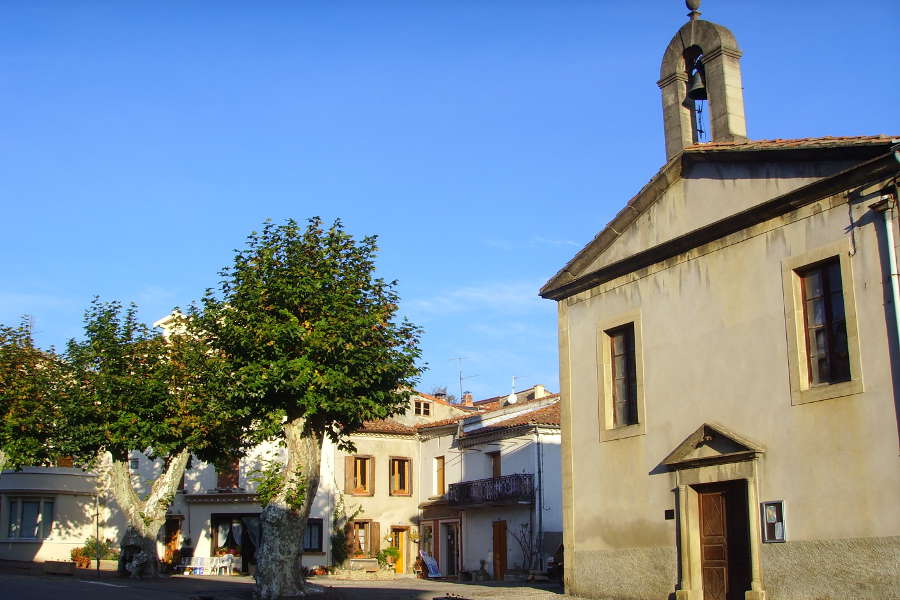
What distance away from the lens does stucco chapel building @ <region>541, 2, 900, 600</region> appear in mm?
13602

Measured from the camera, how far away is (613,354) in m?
19.0

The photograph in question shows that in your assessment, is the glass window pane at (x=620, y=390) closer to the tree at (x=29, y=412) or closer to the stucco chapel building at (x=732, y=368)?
the stucco chapel building at (x=732, y=368)

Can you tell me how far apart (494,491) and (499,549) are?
232 centimetres

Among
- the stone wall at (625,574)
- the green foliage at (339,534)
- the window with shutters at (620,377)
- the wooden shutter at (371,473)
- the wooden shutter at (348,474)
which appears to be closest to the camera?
the stone wall at (625,574)

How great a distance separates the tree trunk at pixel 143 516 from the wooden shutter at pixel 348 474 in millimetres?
12096

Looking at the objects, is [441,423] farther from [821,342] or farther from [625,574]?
[821,342]

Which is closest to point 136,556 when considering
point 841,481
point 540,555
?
point 540,555

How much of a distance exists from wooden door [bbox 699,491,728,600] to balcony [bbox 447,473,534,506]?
19.1m

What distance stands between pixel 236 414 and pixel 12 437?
1371cm

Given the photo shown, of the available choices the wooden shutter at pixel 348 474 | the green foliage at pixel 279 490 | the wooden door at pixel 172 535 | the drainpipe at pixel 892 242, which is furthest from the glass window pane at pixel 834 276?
the wooden door at pixel 172 535

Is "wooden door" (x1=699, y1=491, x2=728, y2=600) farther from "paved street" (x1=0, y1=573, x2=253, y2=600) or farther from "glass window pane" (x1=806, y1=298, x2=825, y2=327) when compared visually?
"paved street" (x1=0, y1=573, x2=253, y2=600)

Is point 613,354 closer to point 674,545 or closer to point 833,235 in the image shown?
point 674,545

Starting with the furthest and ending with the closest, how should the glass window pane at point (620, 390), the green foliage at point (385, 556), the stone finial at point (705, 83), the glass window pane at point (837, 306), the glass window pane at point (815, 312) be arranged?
the green foliage at point (385, 556), the glass window pane at point (620, 390), the stone finial at point (705, 83), the glass window pane at point (815, 312), the glass window pane at point (837, 306)

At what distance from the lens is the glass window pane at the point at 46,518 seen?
4084cm
